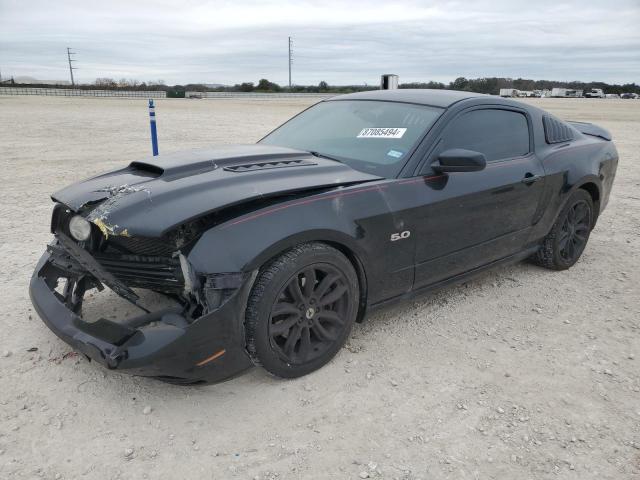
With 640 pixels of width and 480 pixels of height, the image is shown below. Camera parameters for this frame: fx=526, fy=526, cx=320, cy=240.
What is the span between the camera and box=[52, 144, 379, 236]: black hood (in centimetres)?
252

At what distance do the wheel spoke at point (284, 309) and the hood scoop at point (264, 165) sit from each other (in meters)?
0.82

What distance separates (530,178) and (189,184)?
258cm

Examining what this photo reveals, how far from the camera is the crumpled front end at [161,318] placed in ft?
7.84

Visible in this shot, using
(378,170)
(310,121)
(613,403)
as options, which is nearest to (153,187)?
(378,170)

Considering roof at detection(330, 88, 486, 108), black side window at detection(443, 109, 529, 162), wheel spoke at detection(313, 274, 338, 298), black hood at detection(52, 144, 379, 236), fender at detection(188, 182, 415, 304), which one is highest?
roof at detection(330, 88, 486, 108)

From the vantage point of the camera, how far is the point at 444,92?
13.0 ft

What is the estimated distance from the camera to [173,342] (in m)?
2.38

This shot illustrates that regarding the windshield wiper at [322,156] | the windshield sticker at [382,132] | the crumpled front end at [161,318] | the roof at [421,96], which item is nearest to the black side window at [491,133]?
the roof at [421,96]

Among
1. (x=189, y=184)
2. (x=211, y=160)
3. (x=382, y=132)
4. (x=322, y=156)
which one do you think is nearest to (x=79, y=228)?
(x=189, y=184)

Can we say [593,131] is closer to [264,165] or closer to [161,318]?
[264,165]

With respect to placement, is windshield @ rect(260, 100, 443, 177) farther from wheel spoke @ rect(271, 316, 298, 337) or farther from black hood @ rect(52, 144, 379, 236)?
wheel spoke @ rect(271, 316, 298, 337)

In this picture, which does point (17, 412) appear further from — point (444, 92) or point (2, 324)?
point (444, 92)

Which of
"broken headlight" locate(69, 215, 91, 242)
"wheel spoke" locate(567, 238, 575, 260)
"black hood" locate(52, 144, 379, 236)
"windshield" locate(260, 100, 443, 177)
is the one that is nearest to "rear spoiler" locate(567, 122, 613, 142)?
"wheel spoke" locate(567, 238, 575, 260)

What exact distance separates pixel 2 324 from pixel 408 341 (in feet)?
8.48
